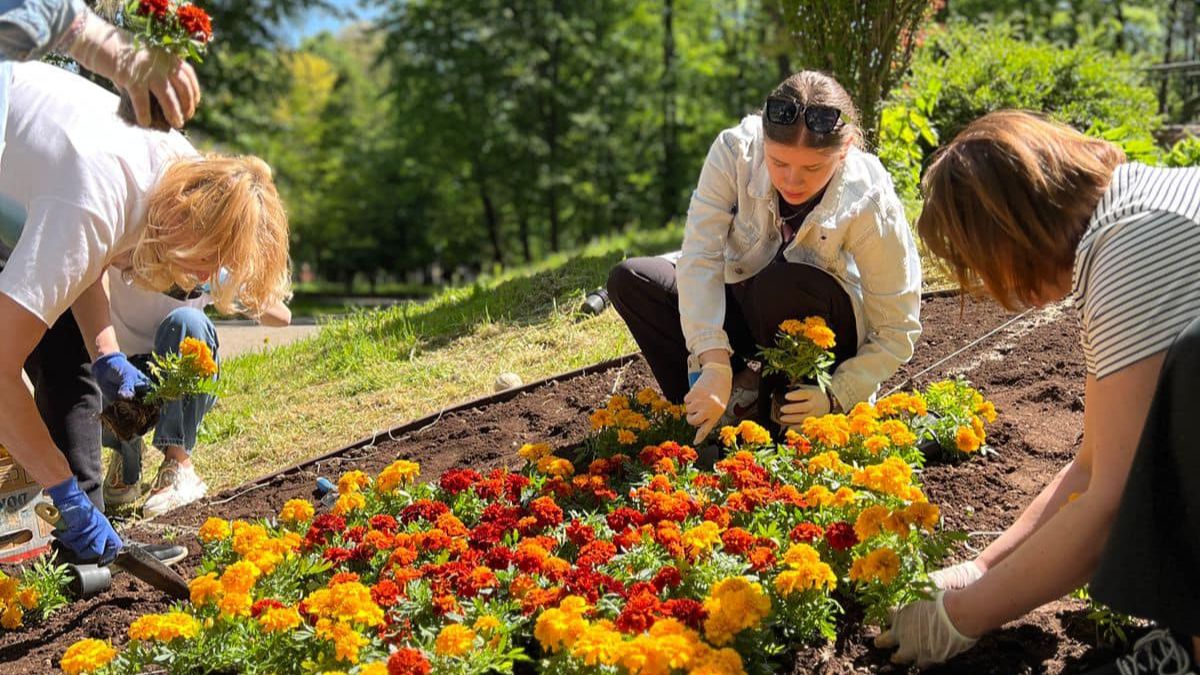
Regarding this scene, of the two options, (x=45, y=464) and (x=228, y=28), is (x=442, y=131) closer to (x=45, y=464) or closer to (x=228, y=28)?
(x=228, y=28)

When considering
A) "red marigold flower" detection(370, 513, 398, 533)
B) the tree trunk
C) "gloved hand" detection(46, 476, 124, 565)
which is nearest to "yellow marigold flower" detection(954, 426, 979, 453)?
"red marigold flower" detection(370, 513, 398, 533)

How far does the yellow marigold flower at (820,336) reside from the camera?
305 cm

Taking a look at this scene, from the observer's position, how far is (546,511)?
110 inches

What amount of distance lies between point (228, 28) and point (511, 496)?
1624cm

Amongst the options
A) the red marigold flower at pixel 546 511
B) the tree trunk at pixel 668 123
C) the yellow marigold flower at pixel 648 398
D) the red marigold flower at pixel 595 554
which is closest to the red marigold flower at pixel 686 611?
the red marigold flower at pixel 595 554

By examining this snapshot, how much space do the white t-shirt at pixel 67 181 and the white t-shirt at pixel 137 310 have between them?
1072mm

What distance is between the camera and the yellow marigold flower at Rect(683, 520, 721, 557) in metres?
2.41

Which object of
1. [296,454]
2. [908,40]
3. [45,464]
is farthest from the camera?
[908,40]

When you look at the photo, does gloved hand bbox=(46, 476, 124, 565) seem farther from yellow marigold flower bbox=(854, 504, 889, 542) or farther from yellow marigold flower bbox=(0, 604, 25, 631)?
yellow marigold flower bbox=(854, 504, 889, 542)

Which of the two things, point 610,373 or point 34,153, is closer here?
point 34,153

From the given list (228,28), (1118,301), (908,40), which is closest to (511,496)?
(1118,301)

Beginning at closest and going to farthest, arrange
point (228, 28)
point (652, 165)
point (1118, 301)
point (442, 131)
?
point (1118, 301) → point (228, 28) → point (442, 131) → point (652, 165)

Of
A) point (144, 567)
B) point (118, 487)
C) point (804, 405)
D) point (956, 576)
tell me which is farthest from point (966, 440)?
point (118, 487)

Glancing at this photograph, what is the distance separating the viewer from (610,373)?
15.5ft
